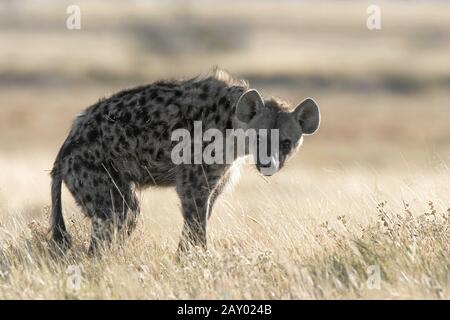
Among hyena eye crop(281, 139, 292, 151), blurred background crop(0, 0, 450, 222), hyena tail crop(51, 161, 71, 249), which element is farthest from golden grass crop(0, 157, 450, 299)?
blurred background crop(0, 0, 450, 222)

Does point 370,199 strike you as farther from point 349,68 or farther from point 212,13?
point 212,13

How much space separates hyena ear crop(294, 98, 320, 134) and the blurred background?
4.82ft

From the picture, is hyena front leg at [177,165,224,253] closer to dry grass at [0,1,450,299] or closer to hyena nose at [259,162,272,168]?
dry grass at [0,1,450,299]

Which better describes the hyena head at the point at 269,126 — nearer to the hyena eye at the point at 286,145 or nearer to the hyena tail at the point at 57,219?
the hyena eye at the point at 286,145

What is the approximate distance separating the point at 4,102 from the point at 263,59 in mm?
14300

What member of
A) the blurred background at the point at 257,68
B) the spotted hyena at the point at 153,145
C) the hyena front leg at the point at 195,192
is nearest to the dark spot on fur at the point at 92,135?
the spotted hyena at the point at 153,145

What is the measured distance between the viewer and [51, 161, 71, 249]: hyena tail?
7730 millimetres

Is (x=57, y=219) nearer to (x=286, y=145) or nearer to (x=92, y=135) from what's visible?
(x=92, y=135)

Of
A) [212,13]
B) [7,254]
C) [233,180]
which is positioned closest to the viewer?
[7,254]

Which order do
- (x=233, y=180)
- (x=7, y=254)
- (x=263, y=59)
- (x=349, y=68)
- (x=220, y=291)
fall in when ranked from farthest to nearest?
(x=263, y=59)
(x=349, y=68)
(x=233, y=180)
(x=7, y=254)
(x=220, y=291)

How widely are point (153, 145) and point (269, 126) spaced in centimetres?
98

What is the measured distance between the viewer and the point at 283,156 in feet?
25.4

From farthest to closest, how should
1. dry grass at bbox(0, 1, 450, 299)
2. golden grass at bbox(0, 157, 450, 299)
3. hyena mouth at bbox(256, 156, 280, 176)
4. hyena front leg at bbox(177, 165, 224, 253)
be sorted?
hyena front leg at bbox(177, 165, 224, 253), hyena mouth at bbox(256, 156, 280, 176), dry grass at bbox(0, 1, 450, 299), golden grass at bbox(0, 157, 450, 299)

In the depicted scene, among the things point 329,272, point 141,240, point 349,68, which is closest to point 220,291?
point 329,272
